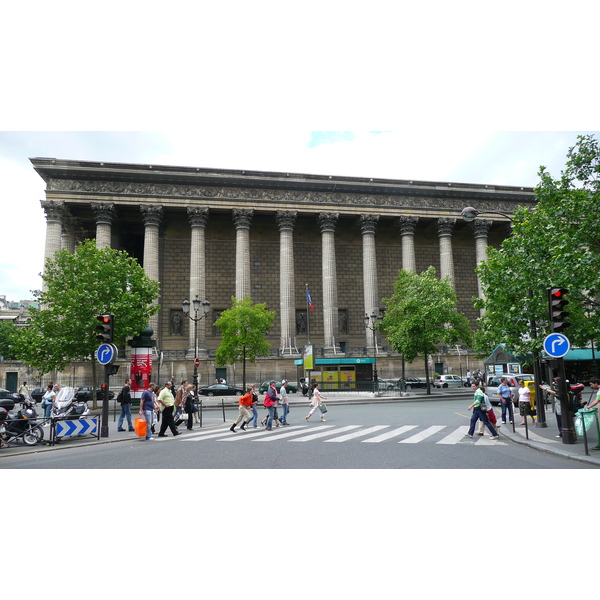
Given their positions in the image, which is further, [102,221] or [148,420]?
[102,221]

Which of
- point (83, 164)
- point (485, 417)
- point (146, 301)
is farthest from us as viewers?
point (83, 164)

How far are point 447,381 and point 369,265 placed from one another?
1350 centimetres

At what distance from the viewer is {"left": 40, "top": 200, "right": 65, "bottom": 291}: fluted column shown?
1686 inches

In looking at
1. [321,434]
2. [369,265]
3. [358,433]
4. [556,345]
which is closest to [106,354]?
[321,434]


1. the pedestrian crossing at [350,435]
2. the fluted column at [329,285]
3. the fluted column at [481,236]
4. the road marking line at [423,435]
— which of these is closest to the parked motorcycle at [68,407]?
the pedestrian crossing at [350,435]

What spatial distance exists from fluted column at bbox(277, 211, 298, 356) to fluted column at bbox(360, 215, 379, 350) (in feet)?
23.9

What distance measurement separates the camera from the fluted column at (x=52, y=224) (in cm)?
4281

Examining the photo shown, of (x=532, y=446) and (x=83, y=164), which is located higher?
(x=83, y=164)

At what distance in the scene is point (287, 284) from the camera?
1863 inches

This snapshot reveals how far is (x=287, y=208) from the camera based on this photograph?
160ft

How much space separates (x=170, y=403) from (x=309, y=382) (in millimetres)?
20754

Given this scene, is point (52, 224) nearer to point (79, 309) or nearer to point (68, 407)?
point (79, 309)

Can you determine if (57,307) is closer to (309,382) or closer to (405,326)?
(309,382)
